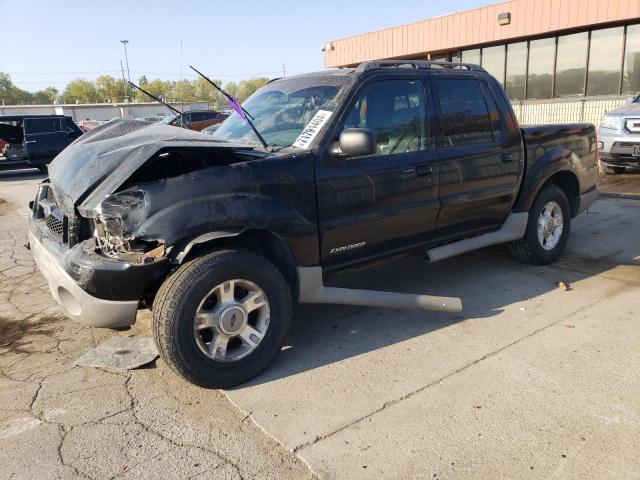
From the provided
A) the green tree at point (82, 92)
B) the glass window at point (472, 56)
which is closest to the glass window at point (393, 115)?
the glass window at point (472, 56)

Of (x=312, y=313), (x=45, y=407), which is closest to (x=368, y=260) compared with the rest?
(x=312, y=313)

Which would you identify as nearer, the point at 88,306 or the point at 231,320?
the point at 88,306

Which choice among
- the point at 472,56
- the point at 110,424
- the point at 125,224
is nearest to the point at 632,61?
the point at 472,56

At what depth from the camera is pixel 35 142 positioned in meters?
15.1

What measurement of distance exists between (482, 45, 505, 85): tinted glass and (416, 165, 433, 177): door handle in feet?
59.1

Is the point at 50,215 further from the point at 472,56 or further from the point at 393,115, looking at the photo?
the point at 472,56

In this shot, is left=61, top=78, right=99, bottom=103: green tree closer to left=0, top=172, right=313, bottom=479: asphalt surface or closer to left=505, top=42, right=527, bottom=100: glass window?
left=505, top=42, right=527, bottom=100: glass window

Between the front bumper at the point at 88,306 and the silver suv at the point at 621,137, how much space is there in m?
9.69

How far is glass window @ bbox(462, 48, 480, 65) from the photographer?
21109 millimetres

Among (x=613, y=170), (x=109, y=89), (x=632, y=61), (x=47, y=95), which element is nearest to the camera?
(x=613, y=170)

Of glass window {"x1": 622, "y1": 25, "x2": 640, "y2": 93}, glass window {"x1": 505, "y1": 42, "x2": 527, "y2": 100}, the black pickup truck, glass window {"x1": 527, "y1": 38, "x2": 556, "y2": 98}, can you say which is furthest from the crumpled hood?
glass window {"x1": 505, "y1": 42, "x2": 527, "y2": 100}

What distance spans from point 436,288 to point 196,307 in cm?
253

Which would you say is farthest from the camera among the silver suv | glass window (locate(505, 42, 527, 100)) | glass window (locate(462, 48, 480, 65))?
glass window (locate(462, 48, 480, 65))

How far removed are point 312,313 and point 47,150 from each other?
13.9 m
